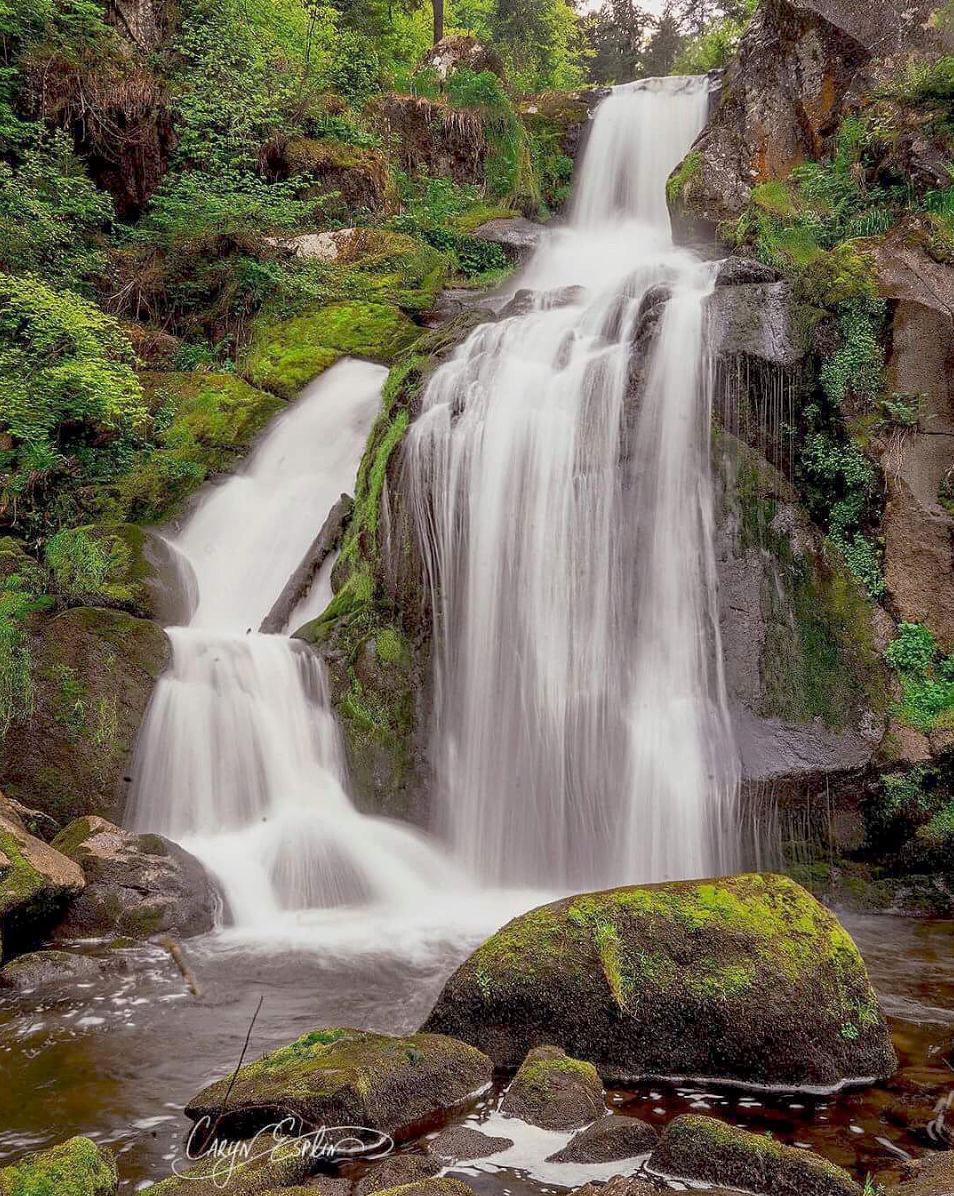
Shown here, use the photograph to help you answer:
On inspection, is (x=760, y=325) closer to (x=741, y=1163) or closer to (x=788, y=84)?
(x=741, y=1163)

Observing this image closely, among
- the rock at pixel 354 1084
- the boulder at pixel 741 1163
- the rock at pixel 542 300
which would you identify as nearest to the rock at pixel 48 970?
the rock at pixel 354 1084

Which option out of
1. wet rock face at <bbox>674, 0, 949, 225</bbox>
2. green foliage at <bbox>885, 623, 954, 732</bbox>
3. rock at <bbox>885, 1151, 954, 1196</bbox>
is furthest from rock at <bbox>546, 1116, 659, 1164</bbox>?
wet rock face at <bbox>674, 0, 949, 225</bbox>

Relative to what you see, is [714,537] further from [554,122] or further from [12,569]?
[554,122]

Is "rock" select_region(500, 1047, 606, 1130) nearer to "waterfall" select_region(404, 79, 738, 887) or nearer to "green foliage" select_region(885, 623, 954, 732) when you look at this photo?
"waterfall" select_region(404, 79, 738, 887)

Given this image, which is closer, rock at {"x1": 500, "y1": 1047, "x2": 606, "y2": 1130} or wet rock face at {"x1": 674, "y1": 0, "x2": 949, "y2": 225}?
rock at {"x1": 500, "y1": 1047, "x2": 606, "y2": 1130}

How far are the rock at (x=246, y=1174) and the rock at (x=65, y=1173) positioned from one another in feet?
0.63

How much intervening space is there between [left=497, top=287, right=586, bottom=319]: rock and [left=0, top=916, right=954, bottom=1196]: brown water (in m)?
8.63

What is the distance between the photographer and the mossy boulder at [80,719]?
7.68 m

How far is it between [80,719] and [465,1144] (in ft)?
18.6

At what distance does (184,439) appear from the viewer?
12.5 m

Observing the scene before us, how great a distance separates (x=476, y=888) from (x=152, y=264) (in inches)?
488

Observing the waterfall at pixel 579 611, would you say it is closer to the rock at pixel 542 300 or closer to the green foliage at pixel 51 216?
the rock at pixel 542 300

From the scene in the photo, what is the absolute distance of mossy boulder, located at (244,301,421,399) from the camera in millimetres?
13891

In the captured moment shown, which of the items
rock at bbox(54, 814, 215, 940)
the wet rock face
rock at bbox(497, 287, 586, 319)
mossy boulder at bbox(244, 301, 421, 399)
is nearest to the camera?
rock at bbox(54, 814, 215, 940)
